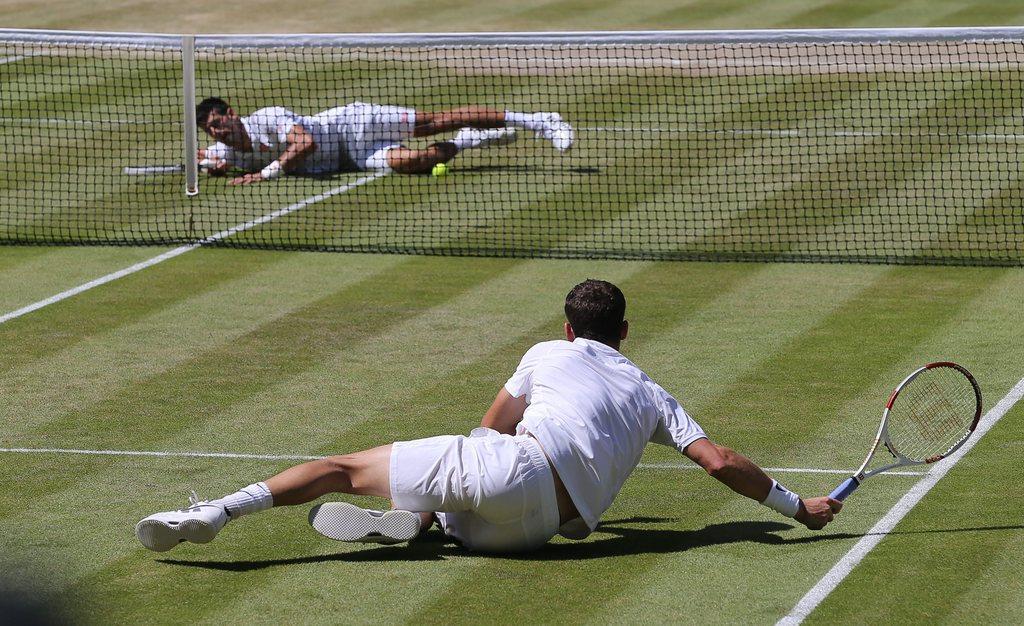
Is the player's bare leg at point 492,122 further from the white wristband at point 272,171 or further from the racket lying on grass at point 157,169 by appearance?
the racket lying on grass at point 157,169

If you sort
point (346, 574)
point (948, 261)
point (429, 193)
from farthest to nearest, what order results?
point (429, 193), point (948, 261), point (346, 574)

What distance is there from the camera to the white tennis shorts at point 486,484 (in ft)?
25.8

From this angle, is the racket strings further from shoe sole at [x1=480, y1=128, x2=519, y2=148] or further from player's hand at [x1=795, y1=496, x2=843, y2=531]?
shoe sole at [x1=480, y1=128, x2=519, y2=148]

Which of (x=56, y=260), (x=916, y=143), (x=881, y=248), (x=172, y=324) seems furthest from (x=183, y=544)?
(x=916, y=143)

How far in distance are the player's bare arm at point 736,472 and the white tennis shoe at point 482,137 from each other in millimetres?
11720

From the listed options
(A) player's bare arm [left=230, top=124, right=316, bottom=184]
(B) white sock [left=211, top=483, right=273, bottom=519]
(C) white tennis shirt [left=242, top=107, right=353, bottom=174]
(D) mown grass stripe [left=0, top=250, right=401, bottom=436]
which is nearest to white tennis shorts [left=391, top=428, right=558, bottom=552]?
(B) white sock [left=211, top=483, right=273, bottom=519]

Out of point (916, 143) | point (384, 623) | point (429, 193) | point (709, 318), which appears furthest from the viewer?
point (916, 143)

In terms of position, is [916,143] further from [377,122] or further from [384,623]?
[384,623]

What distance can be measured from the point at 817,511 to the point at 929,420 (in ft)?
2.72

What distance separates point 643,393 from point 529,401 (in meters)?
0.58

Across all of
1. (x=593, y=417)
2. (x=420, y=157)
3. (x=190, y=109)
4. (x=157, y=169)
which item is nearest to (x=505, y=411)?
(x=593, y=417)

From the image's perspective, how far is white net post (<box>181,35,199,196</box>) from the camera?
1617 centimetres

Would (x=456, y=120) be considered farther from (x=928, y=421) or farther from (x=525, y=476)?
(x=525, y=476)

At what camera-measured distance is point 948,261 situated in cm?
1477
